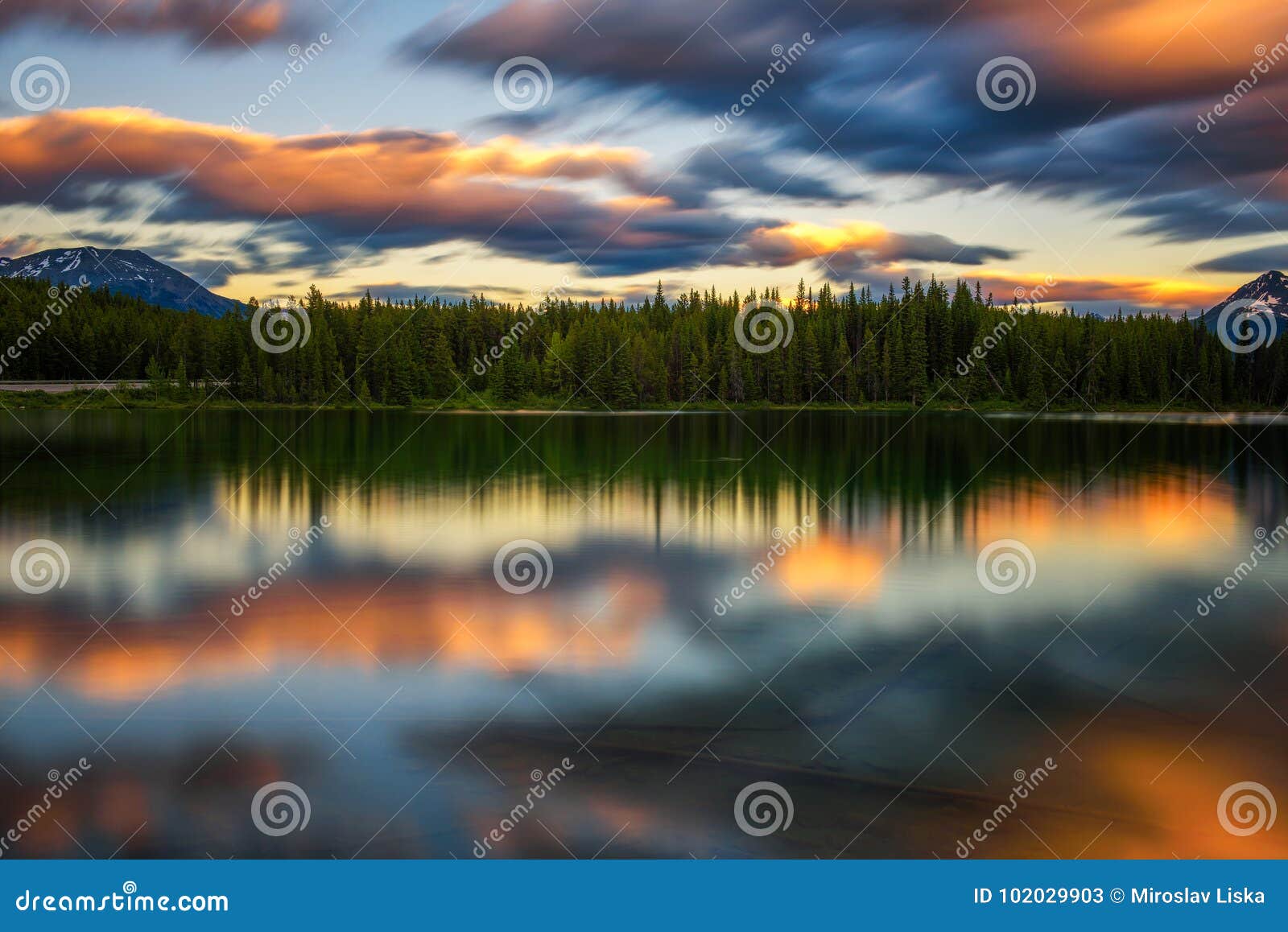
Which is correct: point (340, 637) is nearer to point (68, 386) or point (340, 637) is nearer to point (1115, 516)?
point (1115, 516)

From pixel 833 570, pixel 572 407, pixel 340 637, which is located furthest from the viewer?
pixel 572 407

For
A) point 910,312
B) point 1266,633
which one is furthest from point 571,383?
point 1266,633

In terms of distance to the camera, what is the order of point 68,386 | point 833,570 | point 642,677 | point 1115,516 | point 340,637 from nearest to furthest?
point 642,677 → point 340,637 → point 833,570 → point 1115,516 → point 68,386

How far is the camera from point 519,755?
11.0m

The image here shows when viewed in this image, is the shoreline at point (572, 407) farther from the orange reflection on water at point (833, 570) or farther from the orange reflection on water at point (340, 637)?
the orange reflection on water at point (340, 637)

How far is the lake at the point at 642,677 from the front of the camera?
9547 mm

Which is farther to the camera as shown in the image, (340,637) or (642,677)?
(340,637)

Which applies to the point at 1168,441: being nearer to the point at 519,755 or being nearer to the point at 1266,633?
the point at 1266,633

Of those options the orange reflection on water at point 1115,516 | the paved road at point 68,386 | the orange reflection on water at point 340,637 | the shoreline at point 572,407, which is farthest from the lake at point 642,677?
the paved road at point 68,386

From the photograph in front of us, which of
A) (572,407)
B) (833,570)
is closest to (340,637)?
(833,570)

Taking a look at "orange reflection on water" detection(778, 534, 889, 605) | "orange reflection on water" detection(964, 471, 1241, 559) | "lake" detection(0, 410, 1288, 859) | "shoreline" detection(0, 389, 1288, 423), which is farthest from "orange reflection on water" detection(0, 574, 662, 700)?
"shoreline" detection(0, 389, 1288, 423)

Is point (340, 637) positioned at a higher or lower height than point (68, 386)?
lower

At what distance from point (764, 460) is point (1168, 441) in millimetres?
38811

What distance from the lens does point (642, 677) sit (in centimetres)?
1388
